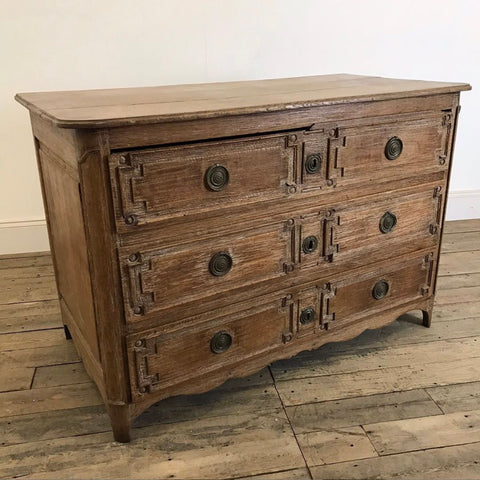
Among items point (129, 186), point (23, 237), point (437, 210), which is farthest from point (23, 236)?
point (437, 210)

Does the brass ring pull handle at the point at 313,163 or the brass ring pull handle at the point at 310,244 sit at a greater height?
the brass ring pull handle at the point at 313,163

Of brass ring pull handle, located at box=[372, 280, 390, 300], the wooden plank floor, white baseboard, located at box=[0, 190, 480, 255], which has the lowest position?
the wooden plank floor

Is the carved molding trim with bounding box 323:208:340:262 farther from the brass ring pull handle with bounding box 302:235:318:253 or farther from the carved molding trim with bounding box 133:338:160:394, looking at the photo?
the carved molding trim with bounding box 133:338:160:394

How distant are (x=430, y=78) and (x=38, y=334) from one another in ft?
7.60

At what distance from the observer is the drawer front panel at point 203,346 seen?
147 cm

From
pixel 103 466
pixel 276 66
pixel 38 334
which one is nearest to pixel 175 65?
pixel 276 66

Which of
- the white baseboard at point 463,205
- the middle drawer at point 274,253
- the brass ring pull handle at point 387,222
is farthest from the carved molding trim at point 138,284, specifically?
the white baseboard at point 463,205

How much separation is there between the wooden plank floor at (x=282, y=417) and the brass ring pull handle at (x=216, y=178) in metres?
0.69

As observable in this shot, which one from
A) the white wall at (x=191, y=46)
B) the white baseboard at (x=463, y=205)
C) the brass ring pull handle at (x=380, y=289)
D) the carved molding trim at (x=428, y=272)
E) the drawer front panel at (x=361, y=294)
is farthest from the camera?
the white baseboard at (x=463, y=205)

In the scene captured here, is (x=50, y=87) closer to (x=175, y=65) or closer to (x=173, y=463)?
(x=175, y=65)

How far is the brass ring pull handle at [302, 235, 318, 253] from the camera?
1.66 m

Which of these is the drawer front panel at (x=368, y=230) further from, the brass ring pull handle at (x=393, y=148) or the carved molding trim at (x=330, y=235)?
the brass ring pull handle at (x=393, y=148)

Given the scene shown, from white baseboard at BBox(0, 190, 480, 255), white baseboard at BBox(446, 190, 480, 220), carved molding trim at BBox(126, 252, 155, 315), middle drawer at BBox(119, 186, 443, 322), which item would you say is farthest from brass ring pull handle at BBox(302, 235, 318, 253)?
white baseboard at BBox(446, 190, 480, 220)

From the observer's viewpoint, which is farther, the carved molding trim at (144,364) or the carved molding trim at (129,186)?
the carved molding trim at (144,364)
